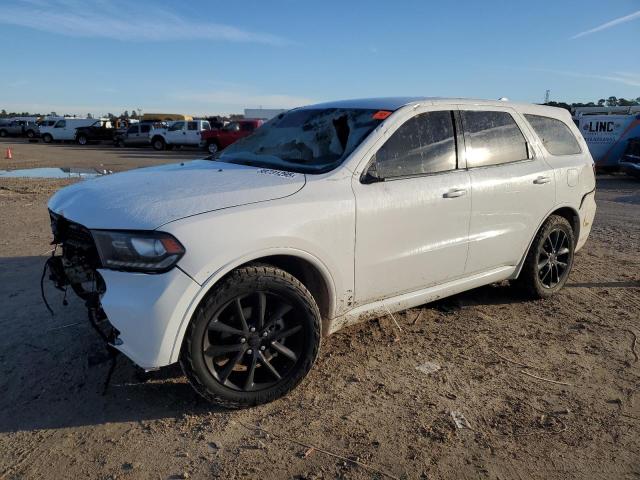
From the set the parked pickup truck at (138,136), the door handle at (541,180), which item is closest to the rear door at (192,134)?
the parked pickup truck at (138,136)

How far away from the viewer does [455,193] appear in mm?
3756

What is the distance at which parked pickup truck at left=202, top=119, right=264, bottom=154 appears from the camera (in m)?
26.3

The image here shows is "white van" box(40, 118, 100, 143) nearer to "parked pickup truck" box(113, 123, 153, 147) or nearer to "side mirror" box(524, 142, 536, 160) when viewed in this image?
"parked pickup truck" box(113, 123, 153, 147)

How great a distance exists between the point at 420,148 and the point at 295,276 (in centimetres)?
131

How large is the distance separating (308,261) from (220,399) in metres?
0.91

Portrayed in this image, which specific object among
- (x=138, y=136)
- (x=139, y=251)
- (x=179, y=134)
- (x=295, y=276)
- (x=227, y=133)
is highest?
(x=227, y=133)

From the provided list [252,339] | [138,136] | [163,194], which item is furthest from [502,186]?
[138,136]

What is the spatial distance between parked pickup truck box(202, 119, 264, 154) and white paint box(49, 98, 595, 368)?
22.8 meters

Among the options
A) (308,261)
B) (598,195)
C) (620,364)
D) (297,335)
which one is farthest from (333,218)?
(598,195)

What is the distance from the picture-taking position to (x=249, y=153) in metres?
4.06

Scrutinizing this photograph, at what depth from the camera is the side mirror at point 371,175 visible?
130 inches

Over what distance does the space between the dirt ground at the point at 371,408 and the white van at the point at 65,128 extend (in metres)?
35.4

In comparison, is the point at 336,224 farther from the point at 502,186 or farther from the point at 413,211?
the point at 502,186

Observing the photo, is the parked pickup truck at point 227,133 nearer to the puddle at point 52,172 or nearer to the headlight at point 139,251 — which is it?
the puddle at point 52,172
